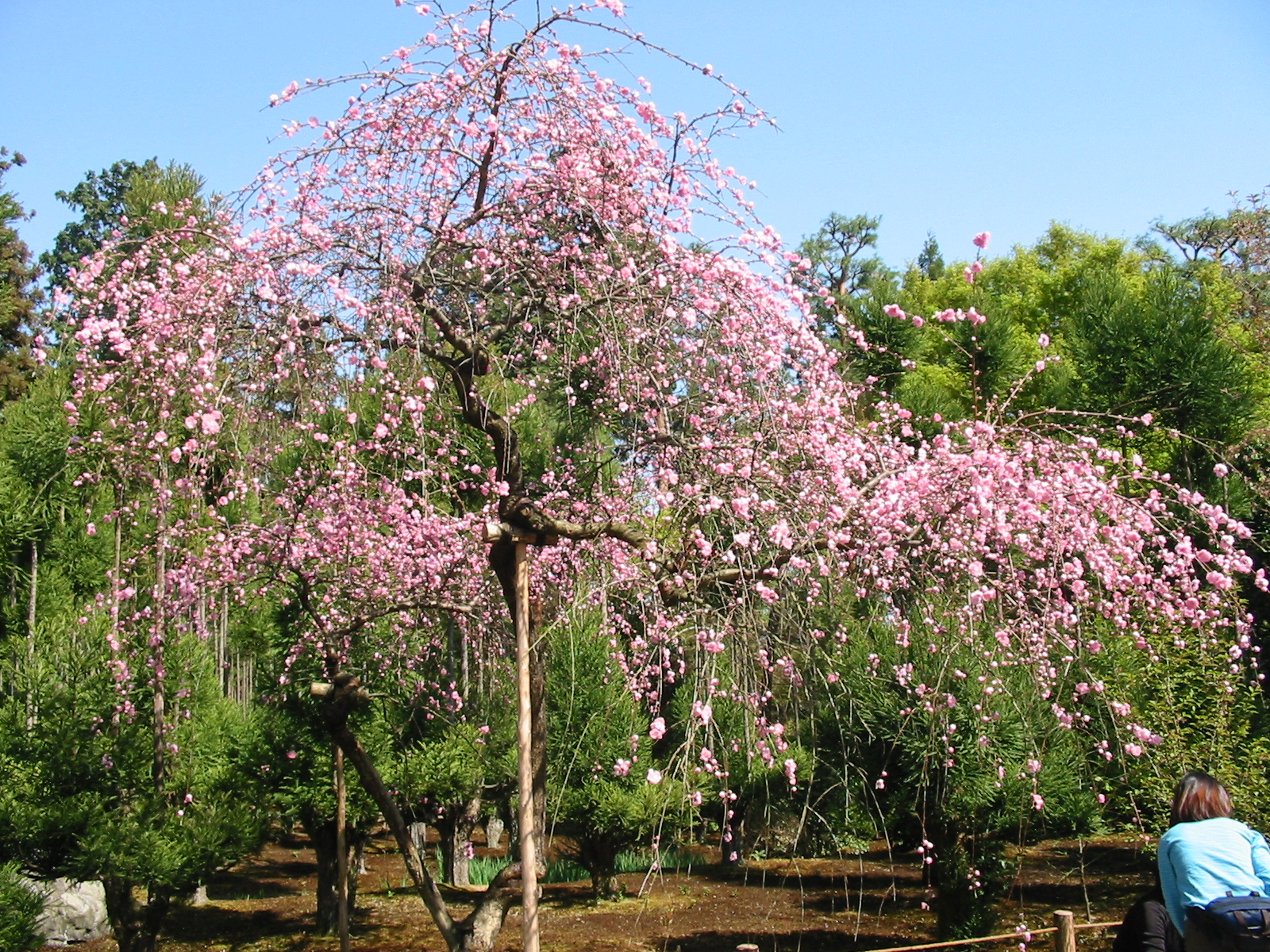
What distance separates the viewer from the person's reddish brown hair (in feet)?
9.01

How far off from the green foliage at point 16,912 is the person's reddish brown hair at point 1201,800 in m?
6.71

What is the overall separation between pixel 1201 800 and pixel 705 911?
8785 millimetres

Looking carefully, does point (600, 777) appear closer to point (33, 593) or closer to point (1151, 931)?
point (33, 593)

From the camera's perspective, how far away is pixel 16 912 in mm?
6305

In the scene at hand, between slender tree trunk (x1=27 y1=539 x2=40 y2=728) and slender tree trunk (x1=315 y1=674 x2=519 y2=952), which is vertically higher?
slender tree trunk (x1=27 y1=539 x2=40 y2=728)

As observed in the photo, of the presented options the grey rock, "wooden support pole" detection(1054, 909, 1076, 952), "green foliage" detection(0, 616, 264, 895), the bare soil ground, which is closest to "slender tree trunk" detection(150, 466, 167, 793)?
"green foliage" detection(0, 616, 264, 895)

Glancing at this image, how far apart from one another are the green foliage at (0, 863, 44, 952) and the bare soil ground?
2.61 metres

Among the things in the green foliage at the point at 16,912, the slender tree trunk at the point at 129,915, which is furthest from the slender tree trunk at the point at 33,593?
the slender tree trunk at the point at 129,915

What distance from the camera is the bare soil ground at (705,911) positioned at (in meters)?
8.79

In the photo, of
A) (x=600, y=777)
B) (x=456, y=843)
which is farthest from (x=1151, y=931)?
(x=456, y=843)

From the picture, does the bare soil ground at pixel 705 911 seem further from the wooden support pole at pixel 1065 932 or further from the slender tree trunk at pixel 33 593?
the slender tree trunk at pixel 33 593

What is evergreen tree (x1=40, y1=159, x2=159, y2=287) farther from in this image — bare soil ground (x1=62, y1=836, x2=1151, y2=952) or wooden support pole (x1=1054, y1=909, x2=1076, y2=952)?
wooden support pole (x1=1054, y1=909, x2=1076, y2=952)

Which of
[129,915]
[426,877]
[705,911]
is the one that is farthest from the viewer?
[705,911]

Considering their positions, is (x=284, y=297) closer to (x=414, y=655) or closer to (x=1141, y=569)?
(x=414, y=655)
